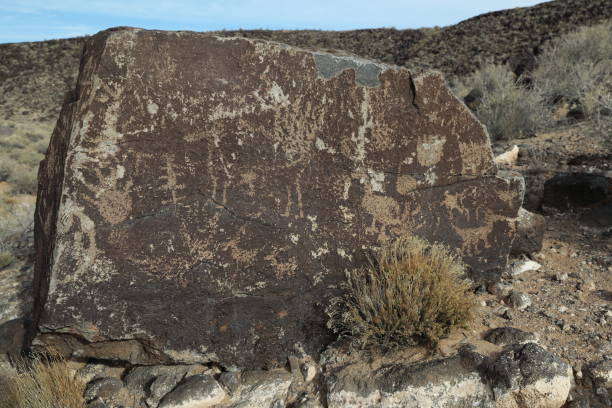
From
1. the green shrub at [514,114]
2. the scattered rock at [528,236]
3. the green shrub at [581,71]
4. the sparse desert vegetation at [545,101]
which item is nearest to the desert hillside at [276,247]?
the scattered rock at [528,236]

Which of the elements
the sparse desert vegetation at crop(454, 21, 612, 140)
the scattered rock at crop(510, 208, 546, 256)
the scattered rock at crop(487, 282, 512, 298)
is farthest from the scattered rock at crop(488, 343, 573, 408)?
the sparse desert vegetation at crop(454, 21, 612, 140)

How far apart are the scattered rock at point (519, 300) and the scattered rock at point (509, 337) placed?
1.42ft

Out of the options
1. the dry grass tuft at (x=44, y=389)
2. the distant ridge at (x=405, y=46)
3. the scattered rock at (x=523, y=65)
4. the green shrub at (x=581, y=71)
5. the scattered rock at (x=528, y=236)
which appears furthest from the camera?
the distant ridge at (x=405, y=46)

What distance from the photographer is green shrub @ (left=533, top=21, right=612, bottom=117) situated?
31.2ft

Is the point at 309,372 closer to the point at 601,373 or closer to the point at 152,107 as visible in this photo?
the point at 601,373

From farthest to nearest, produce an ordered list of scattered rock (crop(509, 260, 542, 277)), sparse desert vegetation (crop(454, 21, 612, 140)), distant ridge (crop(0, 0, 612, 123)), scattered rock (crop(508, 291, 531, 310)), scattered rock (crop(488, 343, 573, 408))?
1. distant ridge (crop(0, 0, 612, 123))
2. sparse desert vegetation (crop(454, 21, 612, 140))
3. scattered rock (crop(509, 260, 542, 277))
4. scattered rock (crop(508, 291, 531, 310))
5. scattered rock (crop(488, 343, 573, 408))

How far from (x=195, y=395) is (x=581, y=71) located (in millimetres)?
10758

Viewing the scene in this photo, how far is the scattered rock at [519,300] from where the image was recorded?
354cm

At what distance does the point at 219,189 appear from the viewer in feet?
10.1

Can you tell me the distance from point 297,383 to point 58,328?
1.38 metres

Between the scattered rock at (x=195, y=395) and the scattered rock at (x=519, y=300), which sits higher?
the scattered rock at (x=519, y=300)

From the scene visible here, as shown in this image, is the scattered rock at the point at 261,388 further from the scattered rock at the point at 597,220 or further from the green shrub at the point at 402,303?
the scattered rock at the point at 597,220

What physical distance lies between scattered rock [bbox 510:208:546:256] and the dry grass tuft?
134 inches

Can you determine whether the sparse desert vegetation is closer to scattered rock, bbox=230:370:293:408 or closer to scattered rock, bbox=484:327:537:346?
scattered rock, bbox=484:327:537:346
